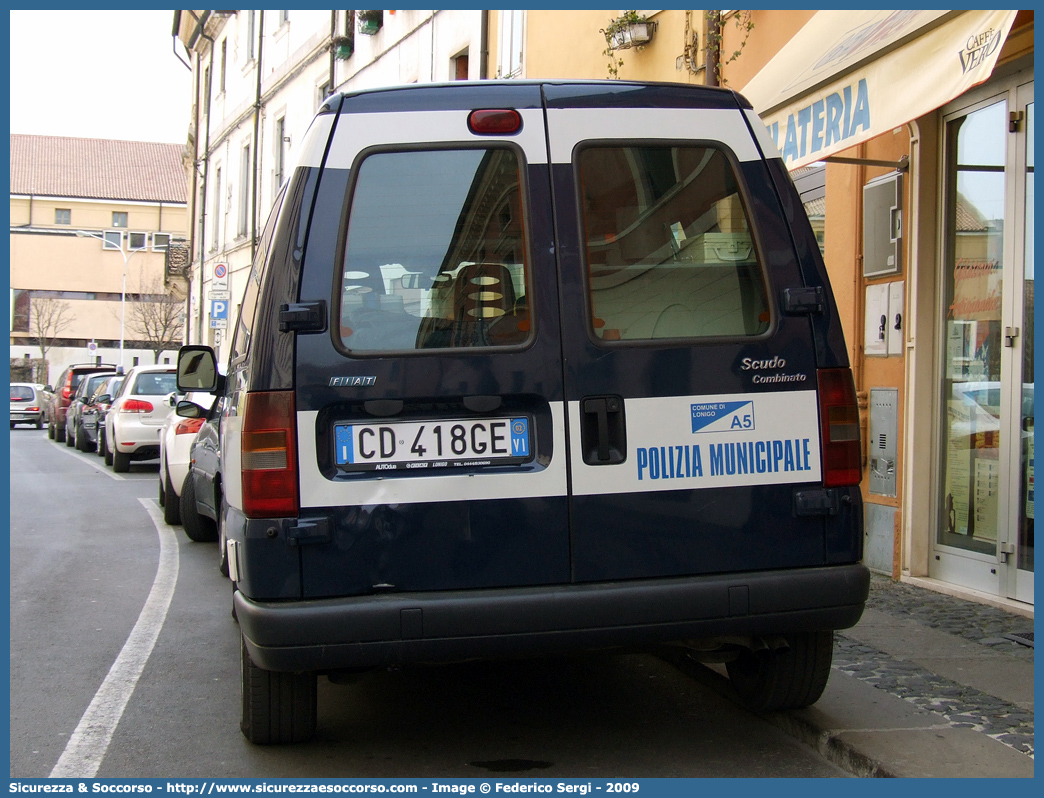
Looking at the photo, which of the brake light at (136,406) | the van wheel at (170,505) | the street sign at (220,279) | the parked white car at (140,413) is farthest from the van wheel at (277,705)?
the street sign at (220,279)

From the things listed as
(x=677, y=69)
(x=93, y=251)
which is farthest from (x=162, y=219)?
(x=677, y=69)

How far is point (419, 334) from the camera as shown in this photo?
3865 millimetres

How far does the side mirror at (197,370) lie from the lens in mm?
5410

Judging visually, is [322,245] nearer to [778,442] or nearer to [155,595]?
[778,442]

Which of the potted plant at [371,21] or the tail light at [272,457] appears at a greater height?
the potted plant at [371,21]

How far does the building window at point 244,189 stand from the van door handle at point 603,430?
91.0 feet

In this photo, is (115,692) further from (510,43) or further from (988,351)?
(510,43)

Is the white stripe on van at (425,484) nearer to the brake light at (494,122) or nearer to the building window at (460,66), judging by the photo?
the brake light at (494,122)

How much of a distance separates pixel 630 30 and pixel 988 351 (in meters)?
6.12

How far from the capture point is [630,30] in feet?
39.1

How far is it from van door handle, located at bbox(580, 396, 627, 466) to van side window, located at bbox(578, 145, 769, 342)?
221 millimetres

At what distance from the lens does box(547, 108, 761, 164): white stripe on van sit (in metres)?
4.00

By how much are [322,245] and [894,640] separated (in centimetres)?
365

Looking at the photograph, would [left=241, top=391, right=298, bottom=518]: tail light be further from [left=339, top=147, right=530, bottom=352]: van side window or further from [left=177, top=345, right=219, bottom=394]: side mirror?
[left=177, top=345, right=219, bottom=394]: side mirror
